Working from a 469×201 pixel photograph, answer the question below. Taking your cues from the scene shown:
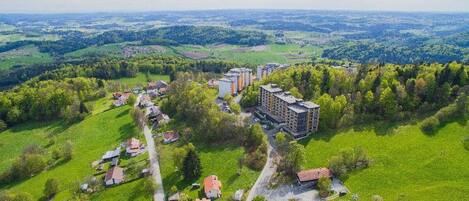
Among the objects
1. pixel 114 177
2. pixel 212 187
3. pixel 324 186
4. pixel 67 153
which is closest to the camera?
pixel 324 186

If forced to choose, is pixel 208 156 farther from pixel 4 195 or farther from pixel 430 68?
pixel 430 68

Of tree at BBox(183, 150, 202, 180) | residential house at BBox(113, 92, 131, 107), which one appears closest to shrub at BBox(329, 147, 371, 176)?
tree at BBox(183, 150, 202, 180)

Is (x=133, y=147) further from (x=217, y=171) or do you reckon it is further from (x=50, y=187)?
(x=217, y=171)

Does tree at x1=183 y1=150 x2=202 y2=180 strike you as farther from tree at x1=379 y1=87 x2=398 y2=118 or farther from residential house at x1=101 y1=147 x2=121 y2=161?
tree at x1=379 y1=87 x2=398 y2=118

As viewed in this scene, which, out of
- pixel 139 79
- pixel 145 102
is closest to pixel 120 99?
pixel 145 102

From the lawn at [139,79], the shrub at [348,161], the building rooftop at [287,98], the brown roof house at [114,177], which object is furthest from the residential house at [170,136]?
the lawn at [139,79]

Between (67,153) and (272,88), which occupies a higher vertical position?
(272,88)
